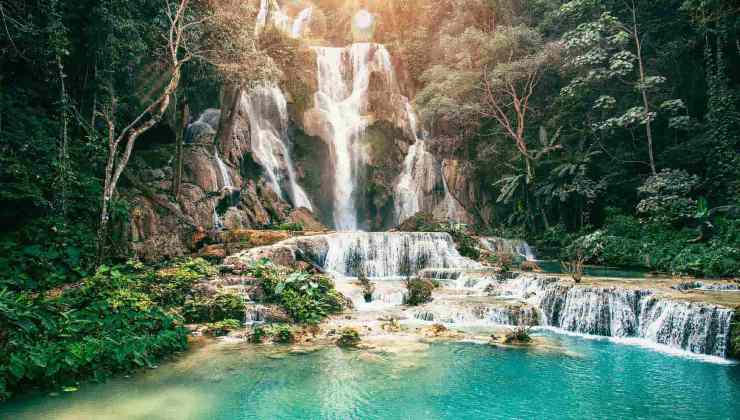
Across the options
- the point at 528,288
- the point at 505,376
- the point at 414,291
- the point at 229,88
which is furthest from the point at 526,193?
the point at 505,376

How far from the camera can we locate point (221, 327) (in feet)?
26.2

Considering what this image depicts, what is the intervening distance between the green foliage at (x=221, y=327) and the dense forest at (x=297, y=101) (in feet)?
1.77

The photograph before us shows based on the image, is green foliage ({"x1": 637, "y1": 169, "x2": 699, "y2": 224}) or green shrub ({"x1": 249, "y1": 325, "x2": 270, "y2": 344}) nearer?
green shrub ({"x1": 249, "y1": 325, "x2": 270, "y2": 344})

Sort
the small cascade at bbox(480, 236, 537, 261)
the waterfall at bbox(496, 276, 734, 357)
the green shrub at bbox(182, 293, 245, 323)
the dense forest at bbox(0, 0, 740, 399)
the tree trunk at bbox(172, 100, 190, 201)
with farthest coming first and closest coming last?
the small cascade at bbox(480, 236, 537, 261)
the tree trunk at bbox(172, 100, 190, 201)
the green shrub at bbox(182, 293, 245, 323)
the dense forest at bbox(0, 0, 740, 399)
the waterfall at bbox(496, 276, 734, 357)

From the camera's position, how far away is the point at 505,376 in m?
5.91

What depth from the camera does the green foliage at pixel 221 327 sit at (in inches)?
312

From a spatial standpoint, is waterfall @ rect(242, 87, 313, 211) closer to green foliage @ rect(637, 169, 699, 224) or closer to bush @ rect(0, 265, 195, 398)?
bush @ rect(0, 265, 195, 398)

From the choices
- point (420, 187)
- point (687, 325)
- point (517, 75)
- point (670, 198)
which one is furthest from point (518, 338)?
point (420, 187)

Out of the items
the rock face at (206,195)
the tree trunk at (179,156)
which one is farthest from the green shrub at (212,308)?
the tree trunk at (179,156)

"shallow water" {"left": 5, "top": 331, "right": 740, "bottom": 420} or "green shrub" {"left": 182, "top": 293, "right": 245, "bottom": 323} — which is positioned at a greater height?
"green shrub" {"left": 182, "top": 293, "right": 245, "bottom": 323}

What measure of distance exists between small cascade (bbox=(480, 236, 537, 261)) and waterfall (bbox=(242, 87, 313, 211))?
8221 mm

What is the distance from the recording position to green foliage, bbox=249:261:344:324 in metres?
8.88

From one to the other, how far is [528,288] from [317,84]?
53.9ft

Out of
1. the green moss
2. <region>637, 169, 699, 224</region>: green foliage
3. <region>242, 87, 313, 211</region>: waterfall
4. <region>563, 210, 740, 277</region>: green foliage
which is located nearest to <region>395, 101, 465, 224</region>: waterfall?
<region>242, 87, 313, 211</region>: waterfall
